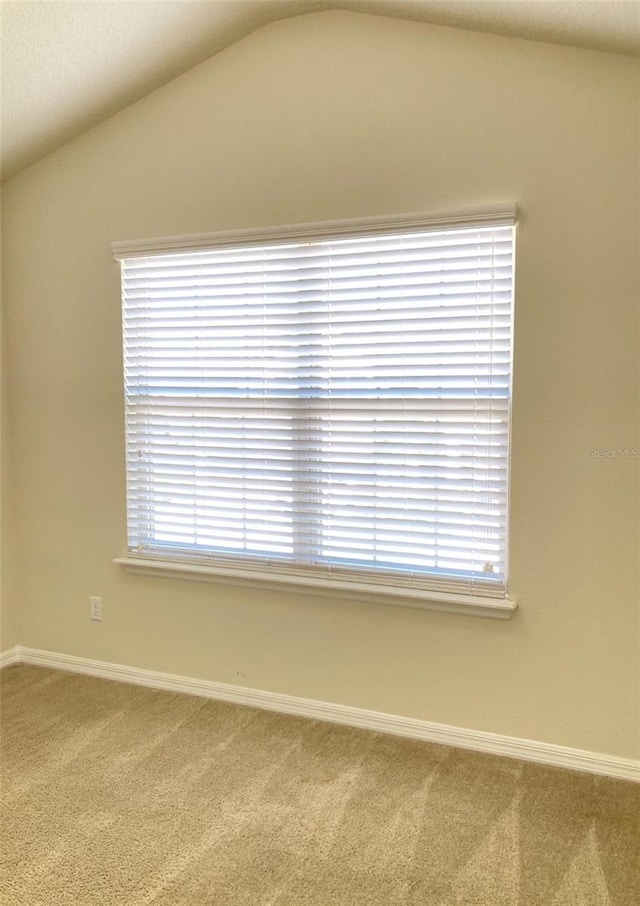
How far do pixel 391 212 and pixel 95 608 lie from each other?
7.80 feet

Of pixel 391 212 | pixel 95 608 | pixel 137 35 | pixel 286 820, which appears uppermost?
pixel 137 35

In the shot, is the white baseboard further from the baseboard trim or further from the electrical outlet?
the electrical outlet

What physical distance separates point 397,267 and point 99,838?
2264 mm

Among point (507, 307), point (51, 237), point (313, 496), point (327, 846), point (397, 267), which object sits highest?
point (51, 237)

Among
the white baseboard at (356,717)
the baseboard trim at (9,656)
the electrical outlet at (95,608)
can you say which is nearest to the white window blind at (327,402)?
the electrical outlet at (95,608)

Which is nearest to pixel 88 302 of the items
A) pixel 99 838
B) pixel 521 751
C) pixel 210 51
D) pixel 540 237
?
pixel 210 51

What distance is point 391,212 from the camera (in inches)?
100

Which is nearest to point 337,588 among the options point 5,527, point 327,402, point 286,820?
point 327,402

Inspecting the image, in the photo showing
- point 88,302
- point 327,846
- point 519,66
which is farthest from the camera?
point 88,302

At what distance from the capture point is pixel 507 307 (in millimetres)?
2416

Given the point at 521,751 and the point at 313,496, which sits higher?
the point at 313,496

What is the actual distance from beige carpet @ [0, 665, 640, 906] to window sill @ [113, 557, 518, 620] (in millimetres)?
568

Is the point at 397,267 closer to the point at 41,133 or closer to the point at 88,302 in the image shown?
the point at 88,302

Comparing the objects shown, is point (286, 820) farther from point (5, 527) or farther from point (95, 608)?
point (5, 527)
